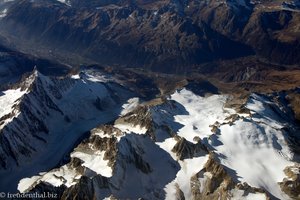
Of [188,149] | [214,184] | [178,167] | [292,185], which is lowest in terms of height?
[178,167]

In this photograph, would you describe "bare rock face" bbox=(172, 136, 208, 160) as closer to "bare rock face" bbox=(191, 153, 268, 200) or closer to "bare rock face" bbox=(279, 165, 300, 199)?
"bare rock face" bbox=(191, 153, 268, 200)

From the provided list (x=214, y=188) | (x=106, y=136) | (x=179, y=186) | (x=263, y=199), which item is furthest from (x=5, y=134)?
(x=263, y=199)

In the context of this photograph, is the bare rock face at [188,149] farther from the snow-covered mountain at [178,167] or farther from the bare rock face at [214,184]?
the bare rock face at [214,184]

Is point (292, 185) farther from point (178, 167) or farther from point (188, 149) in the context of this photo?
point (178, 167)

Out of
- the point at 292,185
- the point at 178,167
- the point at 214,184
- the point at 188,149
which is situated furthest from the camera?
the point at 188,149

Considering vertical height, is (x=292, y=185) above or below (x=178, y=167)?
above

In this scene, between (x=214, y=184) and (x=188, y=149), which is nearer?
(x=214, y=184)

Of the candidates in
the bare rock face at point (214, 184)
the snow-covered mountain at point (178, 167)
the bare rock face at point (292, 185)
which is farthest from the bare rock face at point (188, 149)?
the bare rock face at point (292, 185)

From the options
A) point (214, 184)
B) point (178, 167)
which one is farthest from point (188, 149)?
point (214, 184)
